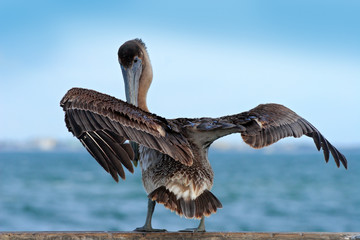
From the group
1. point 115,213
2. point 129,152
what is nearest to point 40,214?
point 115,213

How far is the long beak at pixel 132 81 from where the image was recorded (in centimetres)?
506

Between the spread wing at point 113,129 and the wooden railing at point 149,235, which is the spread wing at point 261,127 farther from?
the wooden railing at point 149,235

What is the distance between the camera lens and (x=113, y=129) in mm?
3779

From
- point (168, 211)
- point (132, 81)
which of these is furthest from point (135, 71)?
point (168, 211)

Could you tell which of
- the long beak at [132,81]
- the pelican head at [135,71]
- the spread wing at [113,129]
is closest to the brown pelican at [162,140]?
the spread wing at [113,129]

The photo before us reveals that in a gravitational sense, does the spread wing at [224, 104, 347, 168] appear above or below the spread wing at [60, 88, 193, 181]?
above

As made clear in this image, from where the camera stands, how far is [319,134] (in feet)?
15.7

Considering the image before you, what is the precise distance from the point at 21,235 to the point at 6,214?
15.9 meters

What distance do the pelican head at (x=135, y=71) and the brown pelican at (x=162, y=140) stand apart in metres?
0.73

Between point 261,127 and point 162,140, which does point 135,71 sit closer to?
point 261,127

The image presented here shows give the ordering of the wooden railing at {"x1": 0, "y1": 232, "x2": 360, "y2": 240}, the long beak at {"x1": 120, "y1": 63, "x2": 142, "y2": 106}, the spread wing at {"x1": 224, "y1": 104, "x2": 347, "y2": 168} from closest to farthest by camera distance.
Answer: the wooden railing at {"x1": 0, "y1": 232, "x2": 360, "y2": 240} → the spread wing at {"x1": 224, "y1": 104, "x2": 347, "y2": 168} → the long beak at {"x1": 120, "y1": 63, "x2": 142, "y2": 106}

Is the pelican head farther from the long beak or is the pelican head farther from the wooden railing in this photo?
the wooden railing

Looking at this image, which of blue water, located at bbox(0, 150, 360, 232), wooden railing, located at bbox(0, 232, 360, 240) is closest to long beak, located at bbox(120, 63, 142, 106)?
wooden railing, located at bbox(0, 232, 360, 240)

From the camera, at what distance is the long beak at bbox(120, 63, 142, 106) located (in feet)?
16.6
